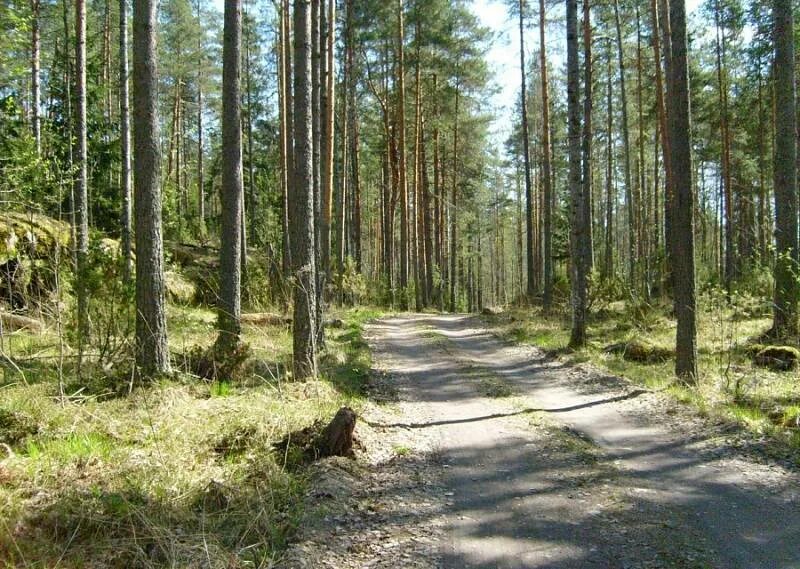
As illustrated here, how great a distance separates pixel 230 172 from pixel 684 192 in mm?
7203

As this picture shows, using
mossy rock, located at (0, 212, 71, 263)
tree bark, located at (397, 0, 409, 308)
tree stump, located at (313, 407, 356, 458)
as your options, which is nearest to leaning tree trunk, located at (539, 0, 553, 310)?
tree bark, located at (397, 0, 409, 308)

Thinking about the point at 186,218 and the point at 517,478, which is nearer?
the point at 517,478

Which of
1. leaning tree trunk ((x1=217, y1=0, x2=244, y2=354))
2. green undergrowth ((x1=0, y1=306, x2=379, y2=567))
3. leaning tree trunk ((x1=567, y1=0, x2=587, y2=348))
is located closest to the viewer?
green undergrowth ((x1=0, y1=306, x2=379, y2=567))

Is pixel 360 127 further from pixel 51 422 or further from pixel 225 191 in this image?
pixel 51 422

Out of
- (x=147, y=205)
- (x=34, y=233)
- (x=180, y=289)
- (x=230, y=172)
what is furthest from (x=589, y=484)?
(x=180, y=289)

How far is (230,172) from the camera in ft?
31.1

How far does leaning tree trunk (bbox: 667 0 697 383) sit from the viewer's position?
848cm

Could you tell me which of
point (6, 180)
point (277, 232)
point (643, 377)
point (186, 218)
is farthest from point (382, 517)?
point (186, 218)

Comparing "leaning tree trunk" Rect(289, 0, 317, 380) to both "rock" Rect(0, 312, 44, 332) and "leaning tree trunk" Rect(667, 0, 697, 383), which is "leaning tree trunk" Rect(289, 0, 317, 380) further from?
"leaning tree trunk" Rect(667, 0, 697, 383)

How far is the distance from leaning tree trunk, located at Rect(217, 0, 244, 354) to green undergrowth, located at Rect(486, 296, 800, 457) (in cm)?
675

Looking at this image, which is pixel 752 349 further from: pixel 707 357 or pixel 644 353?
pixel 644 353

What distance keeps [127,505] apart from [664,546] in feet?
12.6

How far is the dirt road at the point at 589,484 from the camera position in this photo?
3.89 meters

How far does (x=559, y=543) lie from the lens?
4.02 m
